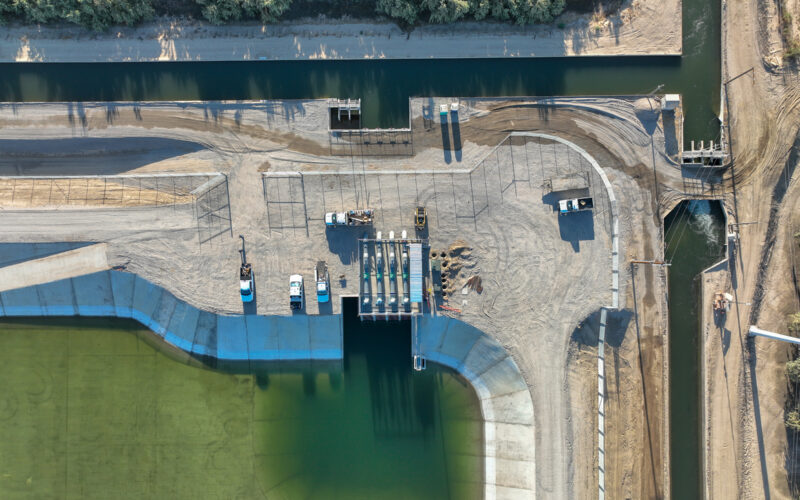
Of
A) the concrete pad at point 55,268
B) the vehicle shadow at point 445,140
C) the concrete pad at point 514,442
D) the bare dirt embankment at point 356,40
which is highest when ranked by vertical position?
the bare dirt embankment at point 356,40

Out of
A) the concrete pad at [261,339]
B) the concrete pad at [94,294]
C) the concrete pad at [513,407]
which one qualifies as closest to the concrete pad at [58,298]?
the concrete pad at [94,294]

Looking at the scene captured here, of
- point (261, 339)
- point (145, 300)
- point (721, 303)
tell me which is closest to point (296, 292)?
point (261, 339)

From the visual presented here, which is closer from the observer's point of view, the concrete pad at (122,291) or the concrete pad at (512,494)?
the concrete pad at (512,494)

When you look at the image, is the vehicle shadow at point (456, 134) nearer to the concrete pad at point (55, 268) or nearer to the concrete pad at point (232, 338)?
the concrete pad at point (232, 338)

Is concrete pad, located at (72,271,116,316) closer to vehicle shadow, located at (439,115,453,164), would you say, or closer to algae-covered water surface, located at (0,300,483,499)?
algae-covered water surface, located at (0,300,483,499)

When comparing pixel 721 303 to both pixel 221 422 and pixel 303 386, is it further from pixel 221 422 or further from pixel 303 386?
pixel 221 422

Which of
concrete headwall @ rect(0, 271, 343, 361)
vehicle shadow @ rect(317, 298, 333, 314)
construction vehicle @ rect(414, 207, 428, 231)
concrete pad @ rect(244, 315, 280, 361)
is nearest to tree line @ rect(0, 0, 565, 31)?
construction vehicle @ rect(414, 207, 428, 231)

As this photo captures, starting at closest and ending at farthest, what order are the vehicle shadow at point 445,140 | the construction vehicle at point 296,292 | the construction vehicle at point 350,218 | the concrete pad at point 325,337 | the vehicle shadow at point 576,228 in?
the construction vehicle at point 350,218
the construction vehicle at point 296,292
the vehicle shadow at point 576,228
the vehicle shadow at point 445,140
the concrete pad at point 325,337
